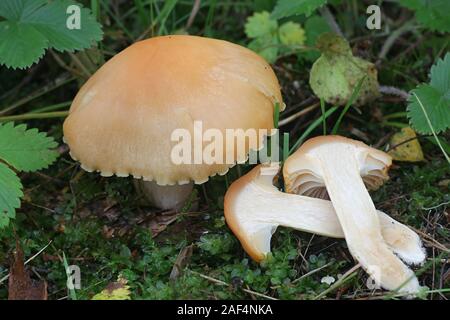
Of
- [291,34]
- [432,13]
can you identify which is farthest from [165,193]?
[432,13]

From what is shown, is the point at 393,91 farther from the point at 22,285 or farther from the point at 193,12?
the point at 22,285

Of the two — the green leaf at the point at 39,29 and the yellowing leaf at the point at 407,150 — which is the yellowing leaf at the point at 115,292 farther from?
the yellowing leaf at the point at 407,150

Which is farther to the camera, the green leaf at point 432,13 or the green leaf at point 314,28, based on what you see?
the green leaf at point 314,28

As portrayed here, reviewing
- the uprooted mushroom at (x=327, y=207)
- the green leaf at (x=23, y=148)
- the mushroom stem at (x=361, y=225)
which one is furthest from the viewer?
the green leaf at (x=23, y=148)

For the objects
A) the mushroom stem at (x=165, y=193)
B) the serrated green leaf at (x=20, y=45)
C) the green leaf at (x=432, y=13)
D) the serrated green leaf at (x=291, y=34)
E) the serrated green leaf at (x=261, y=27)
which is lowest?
the mushroom stem at (x=165, y=193)

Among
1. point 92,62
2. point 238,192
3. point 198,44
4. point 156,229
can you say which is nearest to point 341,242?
point 238,192

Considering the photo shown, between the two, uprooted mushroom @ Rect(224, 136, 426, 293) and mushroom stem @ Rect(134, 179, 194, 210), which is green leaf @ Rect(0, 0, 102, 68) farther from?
uprooted mushroom @ Rect(224, 136, 426, 293)

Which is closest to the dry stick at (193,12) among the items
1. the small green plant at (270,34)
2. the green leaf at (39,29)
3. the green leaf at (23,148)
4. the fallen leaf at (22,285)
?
the small green plant at (270,34)
